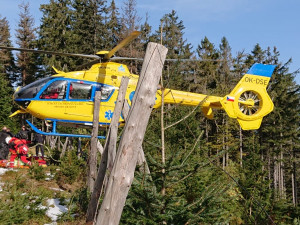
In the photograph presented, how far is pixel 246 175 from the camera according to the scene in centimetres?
1084

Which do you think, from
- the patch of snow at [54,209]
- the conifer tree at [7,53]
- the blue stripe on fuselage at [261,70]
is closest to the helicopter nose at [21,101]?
the patch of snow at [54,209]

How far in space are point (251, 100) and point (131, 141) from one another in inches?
396

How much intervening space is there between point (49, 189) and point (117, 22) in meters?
29.8

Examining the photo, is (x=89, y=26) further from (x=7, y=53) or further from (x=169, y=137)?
(x=169, y=137)

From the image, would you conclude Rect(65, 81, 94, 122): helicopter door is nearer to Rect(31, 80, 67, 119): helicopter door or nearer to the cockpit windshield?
Rect(31, 80, 67, 119): helicopter door

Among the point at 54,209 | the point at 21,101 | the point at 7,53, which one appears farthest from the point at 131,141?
the point at 7,53

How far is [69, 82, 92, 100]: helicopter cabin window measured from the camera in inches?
379

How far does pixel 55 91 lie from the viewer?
9578 mm

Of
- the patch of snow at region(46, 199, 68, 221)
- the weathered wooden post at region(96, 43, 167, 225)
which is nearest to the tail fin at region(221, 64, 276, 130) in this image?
the patch of snow at region(46, 199, 68, 221)

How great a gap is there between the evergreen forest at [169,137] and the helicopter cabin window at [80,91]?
932mm

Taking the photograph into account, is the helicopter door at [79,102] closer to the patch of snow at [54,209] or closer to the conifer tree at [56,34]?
the patch of snow at [54,209]

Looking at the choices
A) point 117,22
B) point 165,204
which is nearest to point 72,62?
point 117,22

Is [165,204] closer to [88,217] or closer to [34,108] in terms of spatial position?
[88,217]

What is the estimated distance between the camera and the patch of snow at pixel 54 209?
7.26 m
